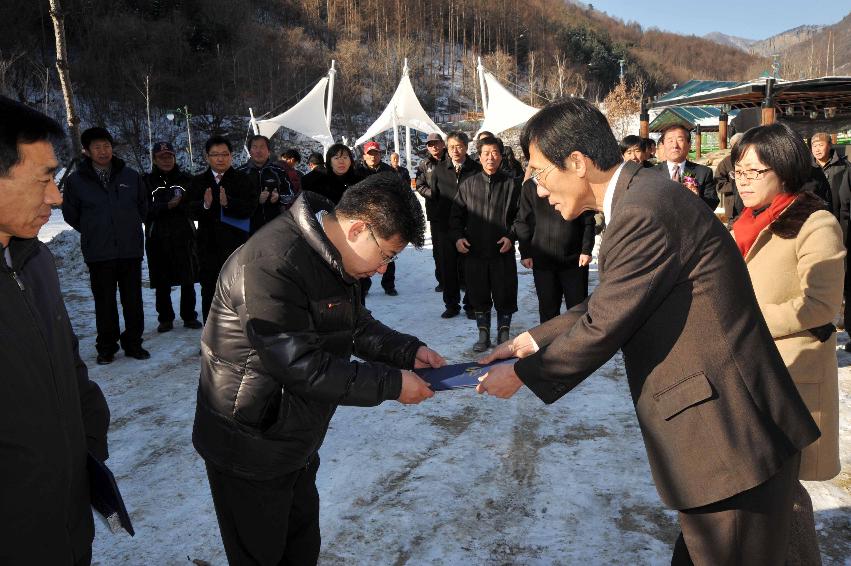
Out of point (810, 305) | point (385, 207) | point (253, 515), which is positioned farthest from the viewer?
point (810, 305)

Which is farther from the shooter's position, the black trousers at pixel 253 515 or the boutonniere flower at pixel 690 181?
the boutonniere flower at pixel 690 181

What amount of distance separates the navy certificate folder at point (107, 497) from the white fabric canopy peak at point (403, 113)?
20.1 meters

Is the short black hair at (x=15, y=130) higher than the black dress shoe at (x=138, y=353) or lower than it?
higher

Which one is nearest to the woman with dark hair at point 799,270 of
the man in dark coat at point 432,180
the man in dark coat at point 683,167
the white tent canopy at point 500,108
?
the man in dark coat at point 683,167

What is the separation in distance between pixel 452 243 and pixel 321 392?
5377 mm

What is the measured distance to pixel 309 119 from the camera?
21.7 meters

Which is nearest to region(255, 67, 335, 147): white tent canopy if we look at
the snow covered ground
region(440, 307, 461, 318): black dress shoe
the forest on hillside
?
the forest on hillside

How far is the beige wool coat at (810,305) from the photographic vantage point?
2.43m

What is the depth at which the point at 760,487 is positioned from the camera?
5.82ft

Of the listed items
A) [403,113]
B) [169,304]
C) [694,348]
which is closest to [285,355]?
[694,348]

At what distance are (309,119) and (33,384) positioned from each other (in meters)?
21.3

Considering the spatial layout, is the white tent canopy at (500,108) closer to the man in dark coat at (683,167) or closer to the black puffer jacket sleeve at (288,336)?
the man in dark coat at (683,167)

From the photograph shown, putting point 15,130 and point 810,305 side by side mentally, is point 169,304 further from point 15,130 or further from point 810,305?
point 810,305

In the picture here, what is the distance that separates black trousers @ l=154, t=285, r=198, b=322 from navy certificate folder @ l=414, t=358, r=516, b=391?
5276 millimetres
